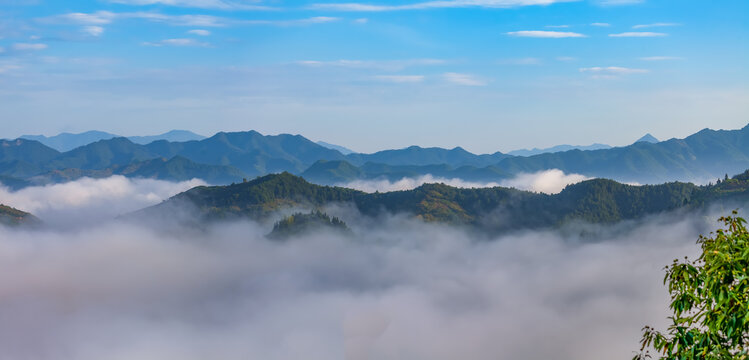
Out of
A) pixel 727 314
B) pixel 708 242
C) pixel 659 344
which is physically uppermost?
pixel 708 242

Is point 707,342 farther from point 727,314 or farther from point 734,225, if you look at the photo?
point 734,225

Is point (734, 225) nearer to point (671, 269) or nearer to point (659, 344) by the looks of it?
point (671, 269)

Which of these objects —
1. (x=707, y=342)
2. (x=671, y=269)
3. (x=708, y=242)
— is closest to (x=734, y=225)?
(x=708, y=242)

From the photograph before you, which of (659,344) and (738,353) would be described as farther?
(659,344)

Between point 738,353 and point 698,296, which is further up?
point 698,296

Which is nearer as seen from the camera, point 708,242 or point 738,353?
point 738,353

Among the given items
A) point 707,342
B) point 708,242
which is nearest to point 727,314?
point 707,342
